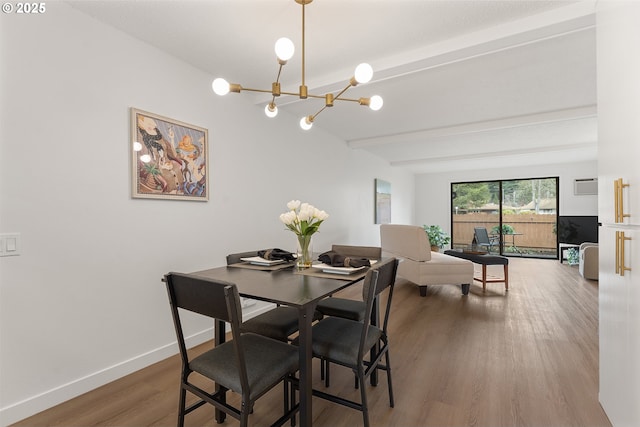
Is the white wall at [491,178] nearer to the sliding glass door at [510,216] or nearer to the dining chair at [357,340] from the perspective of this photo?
the sliding glass door at [510,216]

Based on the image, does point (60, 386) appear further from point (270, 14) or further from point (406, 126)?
point (406, 126)

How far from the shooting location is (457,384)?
2008 millimetres

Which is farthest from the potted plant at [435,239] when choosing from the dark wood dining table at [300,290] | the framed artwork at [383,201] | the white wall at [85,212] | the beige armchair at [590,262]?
the dark wood dining table at [300,290]

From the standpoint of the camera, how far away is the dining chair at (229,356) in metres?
1.18

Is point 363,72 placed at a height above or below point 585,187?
above

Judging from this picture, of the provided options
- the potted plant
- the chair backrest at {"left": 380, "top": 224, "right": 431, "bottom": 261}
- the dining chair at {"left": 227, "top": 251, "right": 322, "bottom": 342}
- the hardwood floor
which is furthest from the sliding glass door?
the dining chair at {"left": 227, "top": 251, "right": 322, "bottom": 342}

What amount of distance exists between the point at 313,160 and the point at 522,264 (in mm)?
5386

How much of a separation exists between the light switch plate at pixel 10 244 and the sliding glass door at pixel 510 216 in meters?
7.81

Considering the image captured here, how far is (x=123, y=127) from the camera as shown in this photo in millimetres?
2131

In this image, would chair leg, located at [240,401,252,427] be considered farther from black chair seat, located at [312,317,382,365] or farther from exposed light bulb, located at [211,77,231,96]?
exposed light bulb, located at [211,77,231,96]

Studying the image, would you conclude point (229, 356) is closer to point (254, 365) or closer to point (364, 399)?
point (254, 365)

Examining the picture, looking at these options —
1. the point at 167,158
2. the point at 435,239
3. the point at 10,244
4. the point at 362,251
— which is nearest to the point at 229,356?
the point at 362,251

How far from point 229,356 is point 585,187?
8737mm

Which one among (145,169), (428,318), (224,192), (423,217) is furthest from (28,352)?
(423,217)
